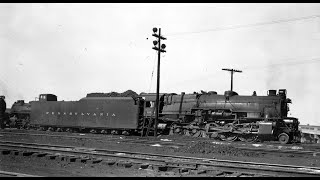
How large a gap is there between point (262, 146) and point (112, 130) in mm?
13584

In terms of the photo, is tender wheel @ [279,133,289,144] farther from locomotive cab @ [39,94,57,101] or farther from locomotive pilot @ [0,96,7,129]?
locomotive pilot @ [0,96,7,129]

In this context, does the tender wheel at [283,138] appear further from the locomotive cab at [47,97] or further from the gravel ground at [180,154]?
the locomotive cab at [47,97]

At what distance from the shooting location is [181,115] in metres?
23.1

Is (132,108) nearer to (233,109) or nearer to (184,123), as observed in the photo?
(184,123)

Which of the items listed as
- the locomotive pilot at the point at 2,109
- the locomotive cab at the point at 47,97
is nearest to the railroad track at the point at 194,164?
the locomotive cab at the point at 47,97

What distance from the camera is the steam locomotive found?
64.5 ft

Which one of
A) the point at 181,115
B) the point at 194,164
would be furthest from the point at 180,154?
the point at 181,115

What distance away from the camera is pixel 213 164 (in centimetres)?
998

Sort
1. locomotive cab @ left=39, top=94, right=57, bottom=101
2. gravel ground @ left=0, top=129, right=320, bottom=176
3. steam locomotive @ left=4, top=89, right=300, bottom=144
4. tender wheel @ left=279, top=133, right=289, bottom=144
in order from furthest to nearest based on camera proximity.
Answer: locomotive cab @ left=39, top=94, right=57, bottom=101 < steam locomotive @ left=4, top=89, right=300, bottom=144 < tender wheel @ left=279, top=133, right=289, bottom=144 < gravel ground @ left=0, top=129, right=320, bottom=176

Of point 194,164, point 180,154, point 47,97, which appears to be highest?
point 47,97

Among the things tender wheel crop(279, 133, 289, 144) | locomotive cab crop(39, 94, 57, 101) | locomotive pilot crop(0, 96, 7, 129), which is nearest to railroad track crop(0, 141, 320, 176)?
tender wheel crop(279, 133, 289, 144)

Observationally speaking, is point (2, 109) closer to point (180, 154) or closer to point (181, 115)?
point (181, 115)

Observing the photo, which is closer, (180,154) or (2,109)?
(180,154)

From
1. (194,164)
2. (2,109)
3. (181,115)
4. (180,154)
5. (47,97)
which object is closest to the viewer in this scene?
(194,164)
